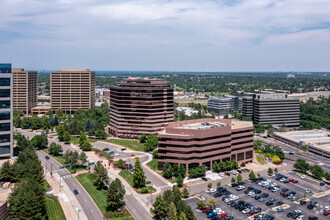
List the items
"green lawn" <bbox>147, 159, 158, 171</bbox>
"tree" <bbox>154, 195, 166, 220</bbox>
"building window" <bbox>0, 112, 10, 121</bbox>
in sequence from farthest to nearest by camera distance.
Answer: "green lawn" <bbox>147, 159, 158, 171</bbox> → "building window" <bbox>0, 112, 10, 121</bbox> → "tree" <bbox>154, 195, 166, 220</bbox>

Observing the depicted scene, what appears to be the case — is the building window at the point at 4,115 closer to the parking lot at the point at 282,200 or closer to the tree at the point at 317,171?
the parking lot at the point at 282,200

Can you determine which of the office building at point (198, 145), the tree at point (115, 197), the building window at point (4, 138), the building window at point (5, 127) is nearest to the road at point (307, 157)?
A: the office building at point (198, 145)

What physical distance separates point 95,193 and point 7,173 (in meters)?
32.7

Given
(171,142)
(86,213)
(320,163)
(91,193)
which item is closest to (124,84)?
(171,142)

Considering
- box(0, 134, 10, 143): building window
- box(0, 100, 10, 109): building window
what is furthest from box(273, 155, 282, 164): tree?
box(0, 100, 10, 109): building window

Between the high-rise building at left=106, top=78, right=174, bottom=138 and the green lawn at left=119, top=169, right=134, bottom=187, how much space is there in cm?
5446

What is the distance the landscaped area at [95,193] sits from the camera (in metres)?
86.7

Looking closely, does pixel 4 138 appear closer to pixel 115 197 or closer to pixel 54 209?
pixel 54 209

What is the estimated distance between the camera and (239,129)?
131625mm

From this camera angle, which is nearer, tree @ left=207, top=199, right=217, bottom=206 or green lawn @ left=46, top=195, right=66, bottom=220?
green lawn @ left=46, top=195, right=66, bottom=220

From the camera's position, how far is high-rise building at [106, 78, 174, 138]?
17275cm

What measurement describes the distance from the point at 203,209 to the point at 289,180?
49.9 metres

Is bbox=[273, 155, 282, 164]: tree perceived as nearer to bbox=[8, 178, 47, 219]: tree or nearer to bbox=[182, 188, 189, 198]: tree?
bbox=[182, 188, 189, 198]: tree

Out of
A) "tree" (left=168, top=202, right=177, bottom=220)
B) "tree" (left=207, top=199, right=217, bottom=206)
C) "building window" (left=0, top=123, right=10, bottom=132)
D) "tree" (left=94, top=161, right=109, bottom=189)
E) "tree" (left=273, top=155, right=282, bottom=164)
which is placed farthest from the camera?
"tree" (left=273, top=155, right=282, bottom=164)
